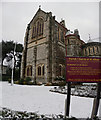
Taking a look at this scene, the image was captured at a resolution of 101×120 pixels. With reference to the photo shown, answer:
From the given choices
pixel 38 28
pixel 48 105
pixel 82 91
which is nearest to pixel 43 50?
pixel 38 28

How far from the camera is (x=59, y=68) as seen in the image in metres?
22.4

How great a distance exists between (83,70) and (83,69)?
0.04m

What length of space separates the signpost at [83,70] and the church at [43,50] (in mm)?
16063

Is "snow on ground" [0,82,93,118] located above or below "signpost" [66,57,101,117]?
below

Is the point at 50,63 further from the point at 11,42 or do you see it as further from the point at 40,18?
the point at 11,42

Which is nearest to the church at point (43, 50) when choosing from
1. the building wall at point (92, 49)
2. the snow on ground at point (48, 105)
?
the building wall at point (92, 49)

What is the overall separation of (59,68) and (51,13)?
13.5m

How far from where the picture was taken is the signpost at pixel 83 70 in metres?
3.81

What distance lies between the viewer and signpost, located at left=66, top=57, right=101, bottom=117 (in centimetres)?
381

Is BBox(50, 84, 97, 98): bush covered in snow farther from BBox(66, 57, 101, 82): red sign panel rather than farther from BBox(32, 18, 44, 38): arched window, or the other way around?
BBox(32, 18, 44, 38): arched window

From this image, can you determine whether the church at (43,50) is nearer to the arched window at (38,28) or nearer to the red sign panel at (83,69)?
the arched window at (38,28)

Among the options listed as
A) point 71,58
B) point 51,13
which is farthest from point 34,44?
point 71,58

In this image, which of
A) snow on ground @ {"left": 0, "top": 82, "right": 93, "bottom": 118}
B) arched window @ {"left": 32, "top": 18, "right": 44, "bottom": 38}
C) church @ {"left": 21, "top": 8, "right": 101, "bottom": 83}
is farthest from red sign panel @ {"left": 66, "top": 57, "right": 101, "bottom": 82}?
arched window @ {"left": 32, "top": 18, "right": 44, "bottom": 38}

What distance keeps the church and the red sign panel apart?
16067 mm
